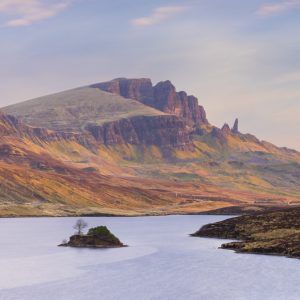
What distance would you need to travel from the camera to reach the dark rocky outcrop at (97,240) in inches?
6506

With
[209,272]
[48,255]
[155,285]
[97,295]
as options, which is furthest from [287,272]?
[48,255]

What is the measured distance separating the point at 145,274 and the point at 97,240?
46691mm

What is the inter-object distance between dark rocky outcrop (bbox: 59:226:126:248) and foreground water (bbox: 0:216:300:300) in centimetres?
549

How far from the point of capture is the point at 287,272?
11619cm

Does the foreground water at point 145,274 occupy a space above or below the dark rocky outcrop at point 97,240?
below

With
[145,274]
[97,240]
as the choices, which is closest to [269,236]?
[97,240]

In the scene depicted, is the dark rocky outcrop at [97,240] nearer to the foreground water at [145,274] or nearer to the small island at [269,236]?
the foreground water at [145,274]

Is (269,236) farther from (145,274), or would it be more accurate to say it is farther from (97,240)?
(145,274)

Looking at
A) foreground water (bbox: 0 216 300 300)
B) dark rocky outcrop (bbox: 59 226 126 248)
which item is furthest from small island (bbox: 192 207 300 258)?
dark rocky outcrop (bbox: 59 226 126 248)

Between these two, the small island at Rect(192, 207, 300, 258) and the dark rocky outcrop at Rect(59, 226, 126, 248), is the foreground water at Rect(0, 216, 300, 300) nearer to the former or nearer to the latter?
the small island at Rect(192, 207, 300, 258)

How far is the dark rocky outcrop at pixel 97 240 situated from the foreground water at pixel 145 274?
549cm

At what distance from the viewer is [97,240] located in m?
166

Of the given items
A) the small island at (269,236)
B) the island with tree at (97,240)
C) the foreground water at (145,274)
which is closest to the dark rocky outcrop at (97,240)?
the island with tree at (97,240)

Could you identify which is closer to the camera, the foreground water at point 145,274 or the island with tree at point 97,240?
the foreground water at point 145,274
